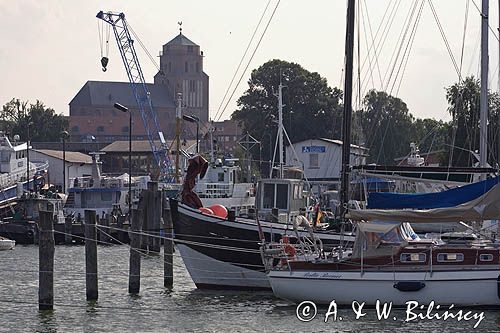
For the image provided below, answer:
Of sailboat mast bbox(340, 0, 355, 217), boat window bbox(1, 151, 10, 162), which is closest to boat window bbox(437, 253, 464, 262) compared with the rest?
sailboat mast bbox(340, 0, 355, 217)

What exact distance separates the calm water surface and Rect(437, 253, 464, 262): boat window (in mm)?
1682

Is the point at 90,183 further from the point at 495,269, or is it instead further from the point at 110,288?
the point at 495,269

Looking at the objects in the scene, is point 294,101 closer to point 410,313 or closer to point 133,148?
point 133,148

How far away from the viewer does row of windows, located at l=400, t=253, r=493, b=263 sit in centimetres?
3171

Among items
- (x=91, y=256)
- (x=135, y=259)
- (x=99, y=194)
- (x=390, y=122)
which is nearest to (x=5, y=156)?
(x=99, y=194)

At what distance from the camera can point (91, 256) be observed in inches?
1401

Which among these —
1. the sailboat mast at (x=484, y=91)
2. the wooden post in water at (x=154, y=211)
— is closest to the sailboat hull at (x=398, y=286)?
the sailboat mast at (x=484, y=91)

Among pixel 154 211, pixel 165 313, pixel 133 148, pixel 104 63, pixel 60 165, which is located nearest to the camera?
pixel 165 313

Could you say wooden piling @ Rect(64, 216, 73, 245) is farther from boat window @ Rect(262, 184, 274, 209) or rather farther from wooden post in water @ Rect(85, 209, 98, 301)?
wooden post in water @ Rect(85, 209, 98, 301)

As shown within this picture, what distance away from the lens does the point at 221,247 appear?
37875 millimetres
